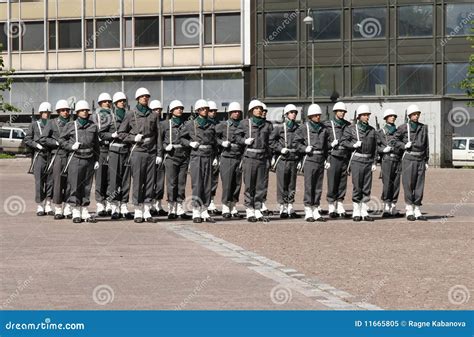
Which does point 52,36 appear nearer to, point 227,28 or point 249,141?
point 227,28

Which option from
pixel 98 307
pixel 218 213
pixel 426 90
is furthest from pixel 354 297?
pixel 426 90

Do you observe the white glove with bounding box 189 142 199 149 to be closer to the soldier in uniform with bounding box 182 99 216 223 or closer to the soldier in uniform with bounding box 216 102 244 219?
the soldier in uniform with bounding box 182 99 216 223

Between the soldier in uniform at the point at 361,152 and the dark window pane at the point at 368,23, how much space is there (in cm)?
4523

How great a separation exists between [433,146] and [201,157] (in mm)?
35130

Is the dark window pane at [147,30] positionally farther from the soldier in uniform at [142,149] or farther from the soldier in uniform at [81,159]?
the soldier in uniform at [142,149]

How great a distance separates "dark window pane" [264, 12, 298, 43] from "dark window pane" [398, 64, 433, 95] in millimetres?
6069

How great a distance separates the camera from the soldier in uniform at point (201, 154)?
23.1m

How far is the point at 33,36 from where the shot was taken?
7406 cm

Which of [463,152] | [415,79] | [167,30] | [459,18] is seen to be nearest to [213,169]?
[463,152]

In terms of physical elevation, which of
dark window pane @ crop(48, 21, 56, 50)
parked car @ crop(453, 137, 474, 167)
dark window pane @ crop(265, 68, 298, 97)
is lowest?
parked car @ crop(453, 137, 474, 167)

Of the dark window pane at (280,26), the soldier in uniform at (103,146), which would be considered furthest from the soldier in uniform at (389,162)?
the dark window pane at (280,26)

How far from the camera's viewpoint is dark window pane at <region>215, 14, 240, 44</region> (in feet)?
231

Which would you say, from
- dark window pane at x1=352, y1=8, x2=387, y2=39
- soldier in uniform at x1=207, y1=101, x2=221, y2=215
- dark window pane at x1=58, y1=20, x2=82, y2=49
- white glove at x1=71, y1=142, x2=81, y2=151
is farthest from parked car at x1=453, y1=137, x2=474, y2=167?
white glove at x1=71, y1=142, x2=81, y2=151

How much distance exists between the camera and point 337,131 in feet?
79.8
